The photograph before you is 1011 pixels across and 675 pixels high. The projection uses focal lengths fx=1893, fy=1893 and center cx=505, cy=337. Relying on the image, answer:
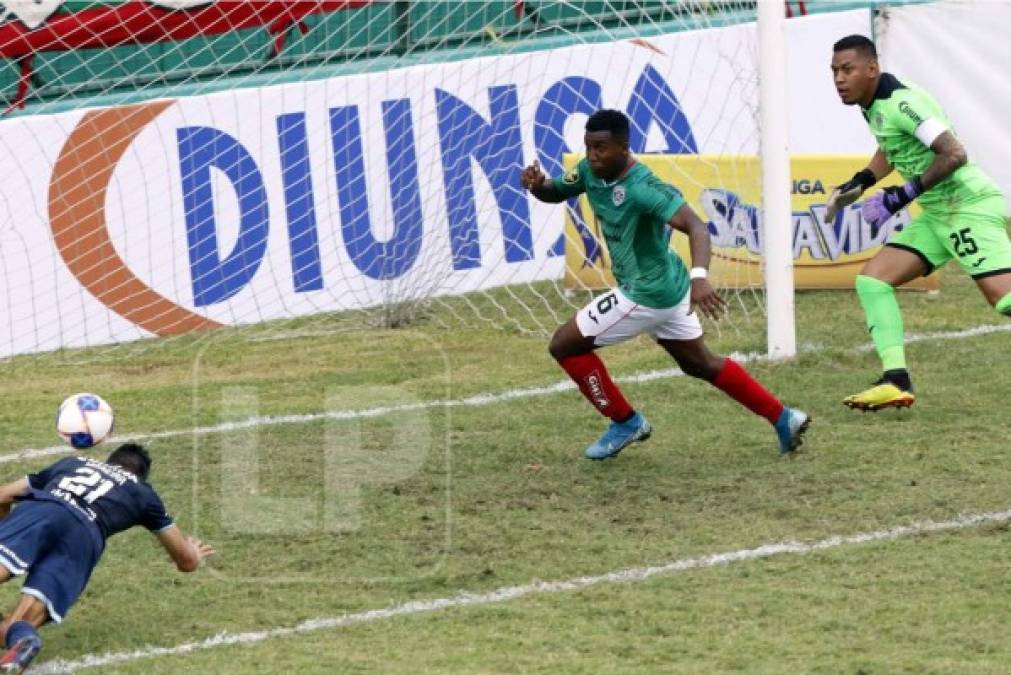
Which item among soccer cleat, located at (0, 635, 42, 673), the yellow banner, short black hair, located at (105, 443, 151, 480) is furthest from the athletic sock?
the yellow banner

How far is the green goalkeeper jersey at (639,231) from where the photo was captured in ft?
28.6

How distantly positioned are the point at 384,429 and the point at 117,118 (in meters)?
3.73

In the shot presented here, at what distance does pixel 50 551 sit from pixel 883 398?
4.48m

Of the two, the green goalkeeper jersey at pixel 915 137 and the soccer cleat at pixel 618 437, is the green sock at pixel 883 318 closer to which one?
the green goalkeeper jersey at pixel 915 137

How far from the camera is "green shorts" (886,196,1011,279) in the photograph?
954 cm

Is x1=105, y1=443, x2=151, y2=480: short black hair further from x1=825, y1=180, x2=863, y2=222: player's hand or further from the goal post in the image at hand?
the goal post

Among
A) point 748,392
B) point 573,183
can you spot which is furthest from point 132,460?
point 748,392

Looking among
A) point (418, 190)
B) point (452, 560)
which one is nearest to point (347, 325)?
point (418, 190)

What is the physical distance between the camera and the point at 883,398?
30.9 ft

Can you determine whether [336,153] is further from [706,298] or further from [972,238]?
[706,298]

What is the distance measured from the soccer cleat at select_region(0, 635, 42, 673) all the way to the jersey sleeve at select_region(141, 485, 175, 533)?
0.77 m

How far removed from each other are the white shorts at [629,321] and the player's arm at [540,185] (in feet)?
1.86

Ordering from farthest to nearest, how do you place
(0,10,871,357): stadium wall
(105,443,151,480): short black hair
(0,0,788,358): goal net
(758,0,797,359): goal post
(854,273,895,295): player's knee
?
(0,0,788,358): goal net, (0,10,871,357): stadium wall, (758,0,797,359): goal post, (854,273,895,295): player's knee, (105,443,151,480): short black hair

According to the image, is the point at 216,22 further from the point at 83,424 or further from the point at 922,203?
the point at 83,424
